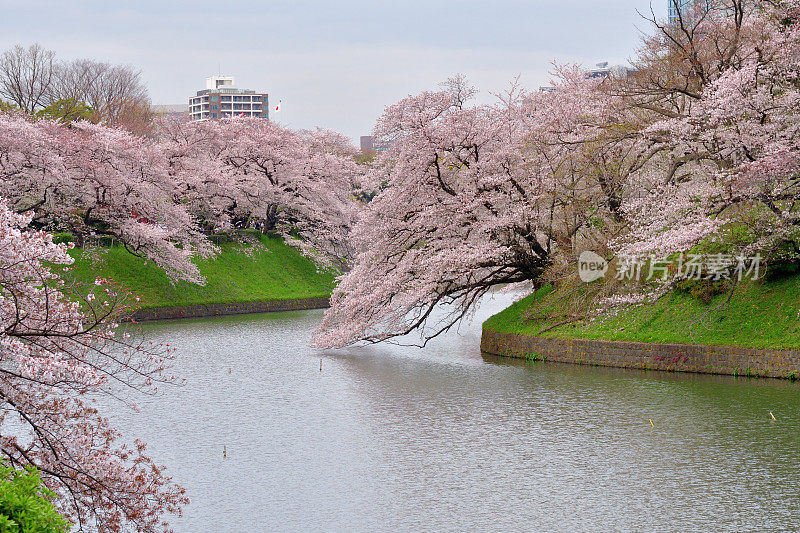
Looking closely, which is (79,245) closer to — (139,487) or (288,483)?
(288,483)

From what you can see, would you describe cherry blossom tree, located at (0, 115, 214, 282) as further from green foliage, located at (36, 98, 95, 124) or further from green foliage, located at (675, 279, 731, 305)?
green foliage, located at (675, 279, 731, 305)

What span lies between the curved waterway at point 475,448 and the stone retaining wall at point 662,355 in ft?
1.55

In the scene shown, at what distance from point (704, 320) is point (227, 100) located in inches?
6279

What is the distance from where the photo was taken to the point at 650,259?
21.0 metres

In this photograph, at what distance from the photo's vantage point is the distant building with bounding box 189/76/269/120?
552 ft

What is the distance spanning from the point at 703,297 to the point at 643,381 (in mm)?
3133

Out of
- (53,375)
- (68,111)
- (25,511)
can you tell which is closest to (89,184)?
(68,111)

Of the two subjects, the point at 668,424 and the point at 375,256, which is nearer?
the point at 668,424

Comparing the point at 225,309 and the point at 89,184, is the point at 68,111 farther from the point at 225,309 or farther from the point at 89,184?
the point at 225,309

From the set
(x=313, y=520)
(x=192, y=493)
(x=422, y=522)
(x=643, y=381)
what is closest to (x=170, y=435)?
(x=192, y=493)

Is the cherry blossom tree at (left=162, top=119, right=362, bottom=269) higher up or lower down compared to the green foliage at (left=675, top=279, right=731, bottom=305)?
higher up

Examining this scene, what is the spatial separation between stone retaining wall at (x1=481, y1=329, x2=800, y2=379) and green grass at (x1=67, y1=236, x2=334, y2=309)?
17410mm

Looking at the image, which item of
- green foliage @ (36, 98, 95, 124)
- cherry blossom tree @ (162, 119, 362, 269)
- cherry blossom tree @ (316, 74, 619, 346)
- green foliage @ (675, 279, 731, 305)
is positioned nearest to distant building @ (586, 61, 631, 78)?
cherry blossom tree @ (316, 74, 619, 346)

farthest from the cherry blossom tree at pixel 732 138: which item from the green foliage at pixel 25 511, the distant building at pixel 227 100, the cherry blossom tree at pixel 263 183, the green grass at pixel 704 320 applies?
the distant building at pixel 227 100
